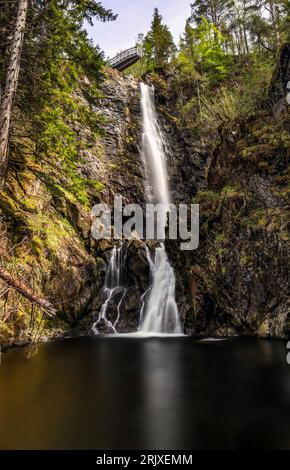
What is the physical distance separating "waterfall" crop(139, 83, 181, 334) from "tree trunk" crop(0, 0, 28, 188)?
8858mm

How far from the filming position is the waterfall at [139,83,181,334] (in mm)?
13258

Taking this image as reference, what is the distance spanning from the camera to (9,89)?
7281mm

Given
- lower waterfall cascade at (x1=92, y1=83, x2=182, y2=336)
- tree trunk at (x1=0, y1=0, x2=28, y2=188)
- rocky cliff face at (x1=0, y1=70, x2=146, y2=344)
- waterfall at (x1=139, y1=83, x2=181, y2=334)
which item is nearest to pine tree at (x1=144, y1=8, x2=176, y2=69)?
waterfall at (x1=139, y1=83, x2=181, y2=334)

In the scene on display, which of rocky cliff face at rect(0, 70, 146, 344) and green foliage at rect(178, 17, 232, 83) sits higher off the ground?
green foliage at rect(178, 17, 232, 83)

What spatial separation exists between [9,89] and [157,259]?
400 inches

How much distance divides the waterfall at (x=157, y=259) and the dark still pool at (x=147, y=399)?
151 inches

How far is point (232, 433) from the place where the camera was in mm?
A: 4230

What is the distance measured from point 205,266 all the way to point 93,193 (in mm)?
7376

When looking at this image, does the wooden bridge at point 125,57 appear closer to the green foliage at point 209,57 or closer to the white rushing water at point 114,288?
the green foliage at point 209,57

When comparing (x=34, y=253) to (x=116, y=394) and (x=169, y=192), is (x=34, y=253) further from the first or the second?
(x=169, y=192)

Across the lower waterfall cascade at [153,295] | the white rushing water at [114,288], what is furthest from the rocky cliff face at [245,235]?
the white rushing water at [114,288]

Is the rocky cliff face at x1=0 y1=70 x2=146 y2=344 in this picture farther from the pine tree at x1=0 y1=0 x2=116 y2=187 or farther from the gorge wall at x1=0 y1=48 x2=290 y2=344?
the pine tree at x1=0 y1=0 x2=116 y2=187

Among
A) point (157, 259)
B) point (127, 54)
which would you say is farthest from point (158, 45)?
point (157, 259)
